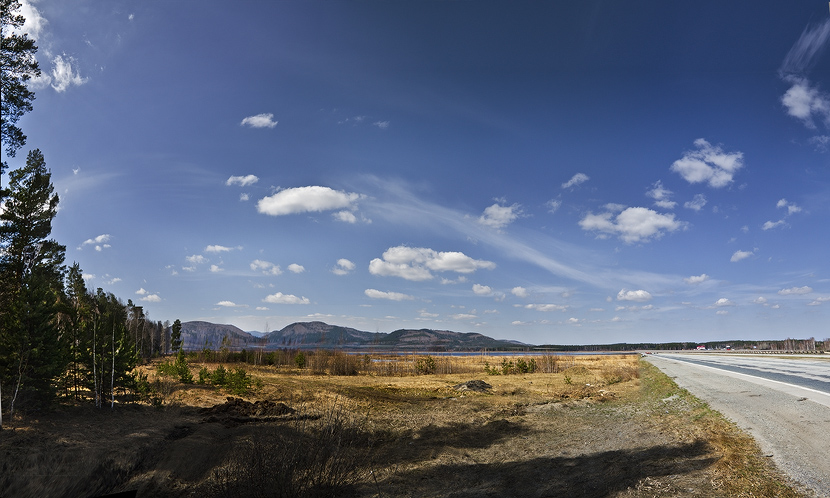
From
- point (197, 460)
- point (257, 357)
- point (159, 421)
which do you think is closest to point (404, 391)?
point (159, 421)

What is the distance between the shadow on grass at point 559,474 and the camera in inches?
321

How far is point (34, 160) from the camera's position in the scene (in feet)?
65.7

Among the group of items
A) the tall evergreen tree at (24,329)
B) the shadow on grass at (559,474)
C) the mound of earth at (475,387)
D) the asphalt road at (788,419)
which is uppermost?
the tall evergreen tree at (24,329)

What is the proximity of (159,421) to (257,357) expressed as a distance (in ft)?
123

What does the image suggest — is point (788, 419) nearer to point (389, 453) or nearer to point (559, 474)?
point (559, 474)

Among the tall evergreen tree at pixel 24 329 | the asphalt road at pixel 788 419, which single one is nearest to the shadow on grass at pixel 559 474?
the asphalt road at pixel 788 419

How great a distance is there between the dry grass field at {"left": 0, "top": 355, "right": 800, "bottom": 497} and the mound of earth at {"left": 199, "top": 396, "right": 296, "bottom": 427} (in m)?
0.06

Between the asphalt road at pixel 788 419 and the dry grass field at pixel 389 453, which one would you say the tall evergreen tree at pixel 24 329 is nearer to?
the dry grass field at pixel 389 453

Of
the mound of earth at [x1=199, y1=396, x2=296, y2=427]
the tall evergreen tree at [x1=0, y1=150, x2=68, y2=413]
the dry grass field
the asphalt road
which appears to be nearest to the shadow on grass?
the dry grass field

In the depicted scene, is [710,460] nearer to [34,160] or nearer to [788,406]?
[788,406]

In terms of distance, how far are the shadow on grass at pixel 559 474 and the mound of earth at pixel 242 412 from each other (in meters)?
9.06

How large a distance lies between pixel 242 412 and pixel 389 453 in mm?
8174

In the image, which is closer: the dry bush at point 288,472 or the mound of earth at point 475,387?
the dry bush at point 288,472

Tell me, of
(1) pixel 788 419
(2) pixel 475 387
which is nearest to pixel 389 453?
(1) pixel 788 419
